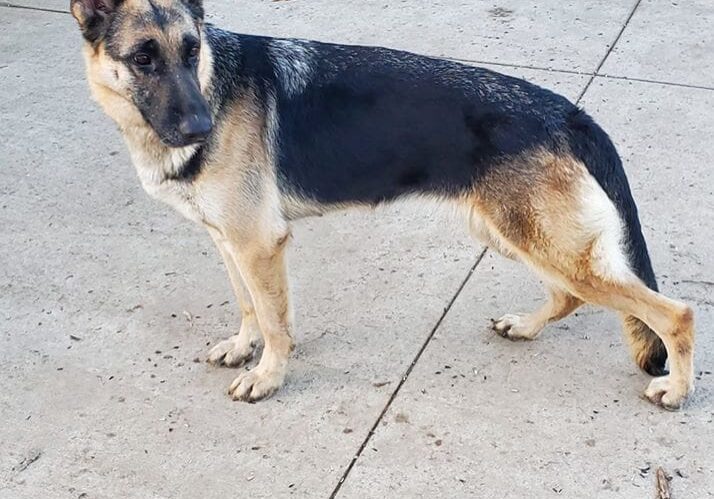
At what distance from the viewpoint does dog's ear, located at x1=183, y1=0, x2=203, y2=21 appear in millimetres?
3604

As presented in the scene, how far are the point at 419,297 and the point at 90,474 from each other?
1.64 metres

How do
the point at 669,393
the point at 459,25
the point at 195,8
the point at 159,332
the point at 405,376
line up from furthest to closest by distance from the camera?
the point at 459,25
the point at 159,332
the point at 405,376
the point at 669,393
the point at 195,8

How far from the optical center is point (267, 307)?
12.8 ft

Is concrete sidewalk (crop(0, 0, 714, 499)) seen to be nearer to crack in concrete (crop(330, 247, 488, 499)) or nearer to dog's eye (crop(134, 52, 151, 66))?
crack in concrete (crop(330, 247, 488, 499))

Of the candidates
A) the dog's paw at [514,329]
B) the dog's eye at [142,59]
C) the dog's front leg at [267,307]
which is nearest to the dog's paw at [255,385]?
the dog's front leg at [267,307]

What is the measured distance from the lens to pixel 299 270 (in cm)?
473

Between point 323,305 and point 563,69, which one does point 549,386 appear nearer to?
point 323,305

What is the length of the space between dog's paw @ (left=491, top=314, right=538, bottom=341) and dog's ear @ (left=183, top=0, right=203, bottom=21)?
5.64 ft

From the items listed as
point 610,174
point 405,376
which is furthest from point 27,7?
point 610,174

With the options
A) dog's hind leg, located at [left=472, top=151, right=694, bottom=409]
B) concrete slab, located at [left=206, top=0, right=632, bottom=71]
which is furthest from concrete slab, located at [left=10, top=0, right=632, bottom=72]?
dog's hind leg, located at [left=472, top=151, right=694, bottom=409]

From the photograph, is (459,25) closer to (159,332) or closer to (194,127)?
(159,332)

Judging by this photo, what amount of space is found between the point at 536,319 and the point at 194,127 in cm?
165

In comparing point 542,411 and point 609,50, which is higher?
point 542,411

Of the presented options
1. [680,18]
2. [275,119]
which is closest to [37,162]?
[275,119]
